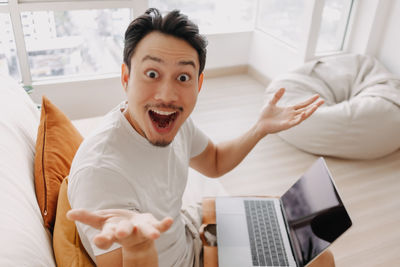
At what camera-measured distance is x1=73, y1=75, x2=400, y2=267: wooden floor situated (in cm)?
189

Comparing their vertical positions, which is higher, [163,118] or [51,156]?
[163,118]

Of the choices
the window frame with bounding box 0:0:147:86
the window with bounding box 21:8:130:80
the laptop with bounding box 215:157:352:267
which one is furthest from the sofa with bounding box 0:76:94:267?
the window with bounding box 21:8:130:80

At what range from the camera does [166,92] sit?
39.4 inches

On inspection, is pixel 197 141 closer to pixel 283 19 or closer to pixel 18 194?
pixel 18 194

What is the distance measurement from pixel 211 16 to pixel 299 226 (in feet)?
9.48

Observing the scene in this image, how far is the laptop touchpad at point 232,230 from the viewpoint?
1.29 metres

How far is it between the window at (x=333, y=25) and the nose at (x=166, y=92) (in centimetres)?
245

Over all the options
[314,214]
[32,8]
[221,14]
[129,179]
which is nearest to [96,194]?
[129,179]

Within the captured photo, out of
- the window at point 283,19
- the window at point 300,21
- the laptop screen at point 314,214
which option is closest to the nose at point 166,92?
the laptop screen at point 314,214

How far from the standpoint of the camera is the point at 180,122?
3.56 feet

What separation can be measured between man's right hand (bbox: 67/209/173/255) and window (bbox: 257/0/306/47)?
109 inches

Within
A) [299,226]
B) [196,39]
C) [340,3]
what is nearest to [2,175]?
[196,39]

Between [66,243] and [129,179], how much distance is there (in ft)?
0.74

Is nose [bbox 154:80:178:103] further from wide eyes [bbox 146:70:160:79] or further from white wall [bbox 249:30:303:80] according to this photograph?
white wall [bbox 249:30:303:80]
